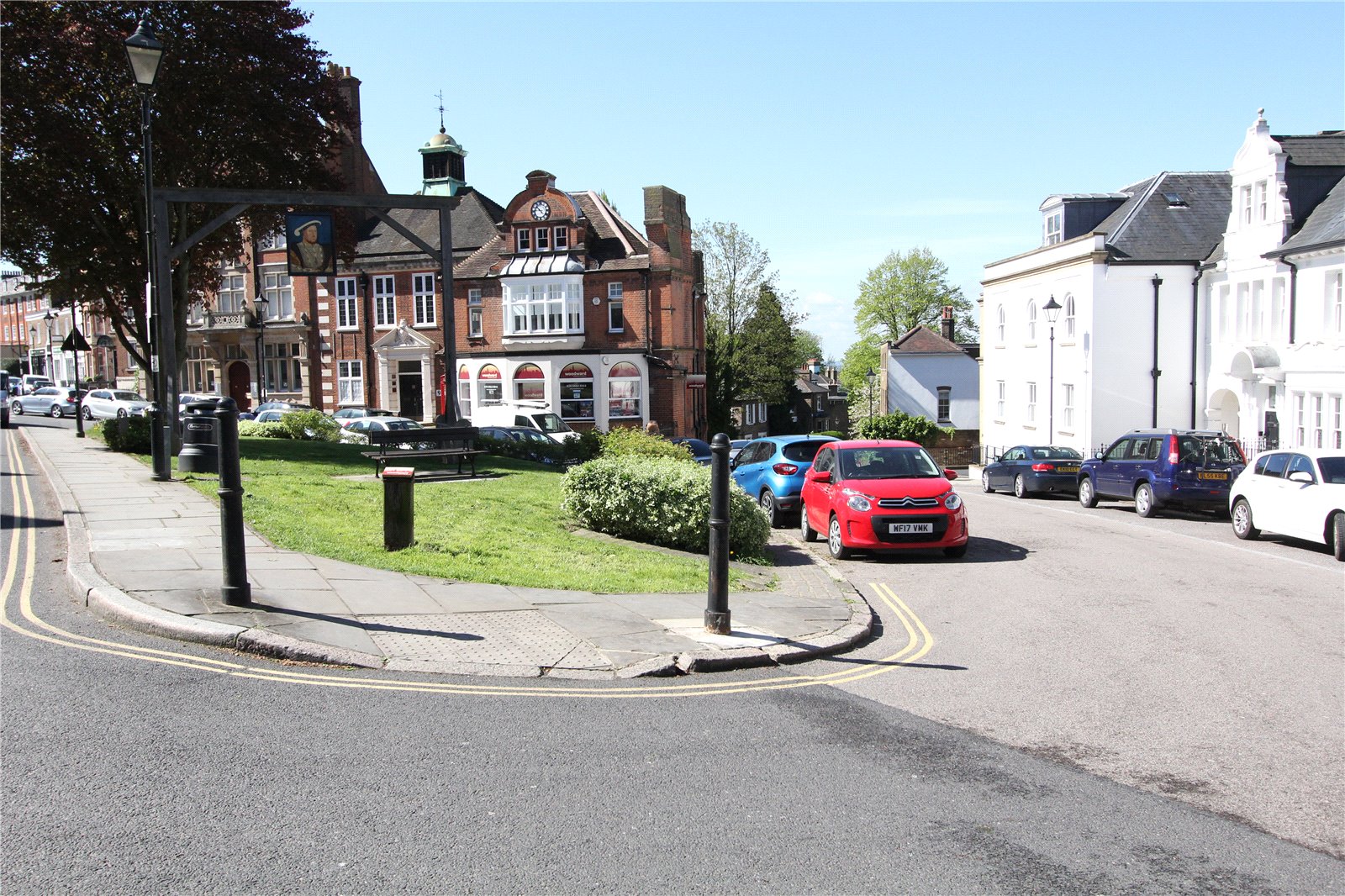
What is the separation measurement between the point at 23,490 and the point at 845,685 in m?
13.5

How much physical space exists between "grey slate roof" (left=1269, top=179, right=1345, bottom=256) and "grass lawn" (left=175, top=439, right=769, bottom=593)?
22.1m

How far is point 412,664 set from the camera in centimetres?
725

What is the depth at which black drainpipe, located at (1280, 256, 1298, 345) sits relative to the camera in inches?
1088

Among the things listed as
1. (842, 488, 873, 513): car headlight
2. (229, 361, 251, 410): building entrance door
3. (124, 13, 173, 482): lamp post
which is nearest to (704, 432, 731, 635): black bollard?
(842, 488, 873, 513): car headlight

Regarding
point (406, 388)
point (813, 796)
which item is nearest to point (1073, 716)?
point (813, 796)

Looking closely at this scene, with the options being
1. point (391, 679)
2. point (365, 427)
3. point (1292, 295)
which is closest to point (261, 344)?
point (365, 427)

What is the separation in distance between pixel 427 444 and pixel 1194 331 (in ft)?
89.7

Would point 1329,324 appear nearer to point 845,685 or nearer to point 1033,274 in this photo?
point 1033,274

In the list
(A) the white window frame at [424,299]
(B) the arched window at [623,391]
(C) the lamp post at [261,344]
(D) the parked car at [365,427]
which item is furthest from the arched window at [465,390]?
(D) the parked car at [365,427]

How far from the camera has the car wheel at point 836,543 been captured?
14.2 metres

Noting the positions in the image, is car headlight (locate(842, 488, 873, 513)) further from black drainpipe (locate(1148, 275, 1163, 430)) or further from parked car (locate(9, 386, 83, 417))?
parked car (locate(9, 386, 83, 417))

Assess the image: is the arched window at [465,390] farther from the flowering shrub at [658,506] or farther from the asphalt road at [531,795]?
the asphalt road at [531,795]

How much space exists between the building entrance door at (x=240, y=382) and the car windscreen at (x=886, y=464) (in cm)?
4881

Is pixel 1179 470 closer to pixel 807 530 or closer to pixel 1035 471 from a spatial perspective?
pixel 1035 471
